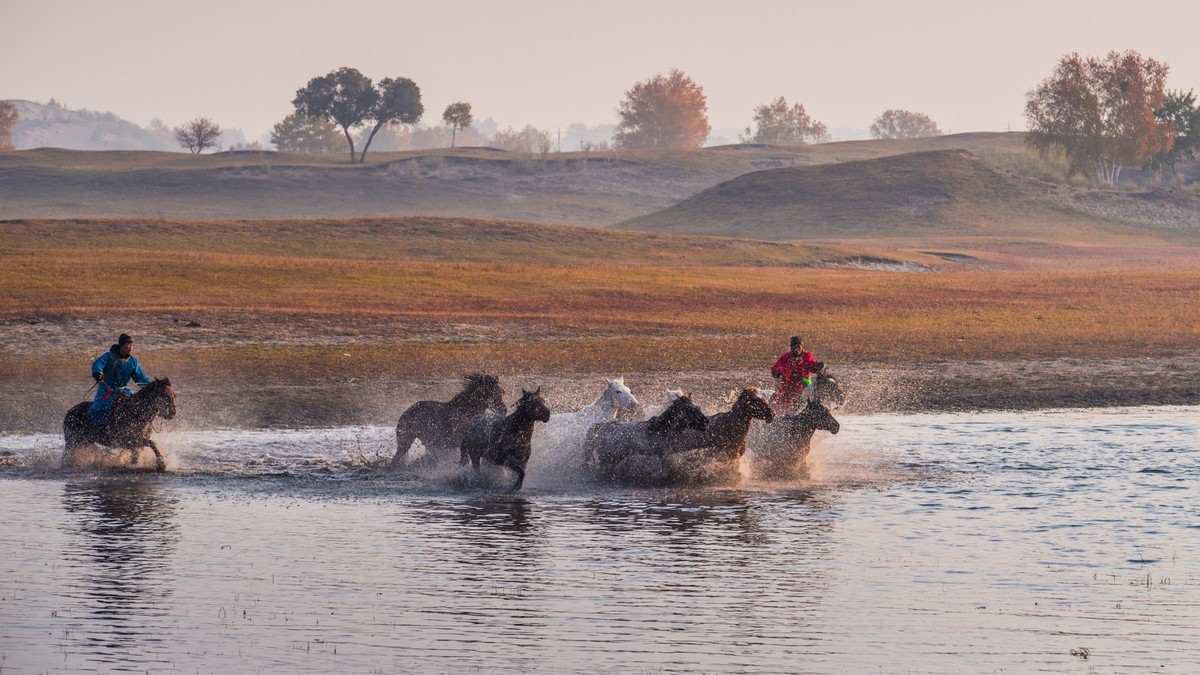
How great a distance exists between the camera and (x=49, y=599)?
1167cm

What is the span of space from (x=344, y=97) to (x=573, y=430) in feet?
495

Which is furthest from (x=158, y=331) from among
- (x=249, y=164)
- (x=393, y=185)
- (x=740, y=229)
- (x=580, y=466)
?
(x=249, y=164)

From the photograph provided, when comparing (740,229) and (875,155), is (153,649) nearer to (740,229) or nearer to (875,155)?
(740,229)

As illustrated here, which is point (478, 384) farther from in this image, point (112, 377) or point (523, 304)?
point (523, 304)

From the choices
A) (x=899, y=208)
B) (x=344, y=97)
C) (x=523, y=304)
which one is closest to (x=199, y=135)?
(x=344, y=97)

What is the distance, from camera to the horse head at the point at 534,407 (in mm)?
16703

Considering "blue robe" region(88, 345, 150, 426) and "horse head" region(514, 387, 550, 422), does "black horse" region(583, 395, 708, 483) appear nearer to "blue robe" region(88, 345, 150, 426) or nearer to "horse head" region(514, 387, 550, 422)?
"horse head" region(514, 387, 550, 422)

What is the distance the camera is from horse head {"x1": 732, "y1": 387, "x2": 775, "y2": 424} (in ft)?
54.9

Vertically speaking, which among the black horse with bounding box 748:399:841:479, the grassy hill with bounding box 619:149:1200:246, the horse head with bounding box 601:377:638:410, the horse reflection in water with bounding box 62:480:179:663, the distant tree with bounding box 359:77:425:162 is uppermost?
the distant tree with bounding box 359:77:425:162

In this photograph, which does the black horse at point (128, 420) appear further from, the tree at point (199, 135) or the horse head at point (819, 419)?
the tree at point (199, 135)

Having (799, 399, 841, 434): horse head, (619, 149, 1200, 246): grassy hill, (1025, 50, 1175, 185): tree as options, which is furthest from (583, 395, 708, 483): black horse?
(1025, 50, 1175, 185): tree

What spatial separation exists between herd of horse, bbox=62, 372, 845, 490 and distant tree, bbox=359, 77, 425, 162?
147m

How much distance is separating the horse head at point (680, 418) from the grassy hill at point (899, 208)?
67731 millimetres

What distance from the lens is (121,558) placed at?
13.3 meters
